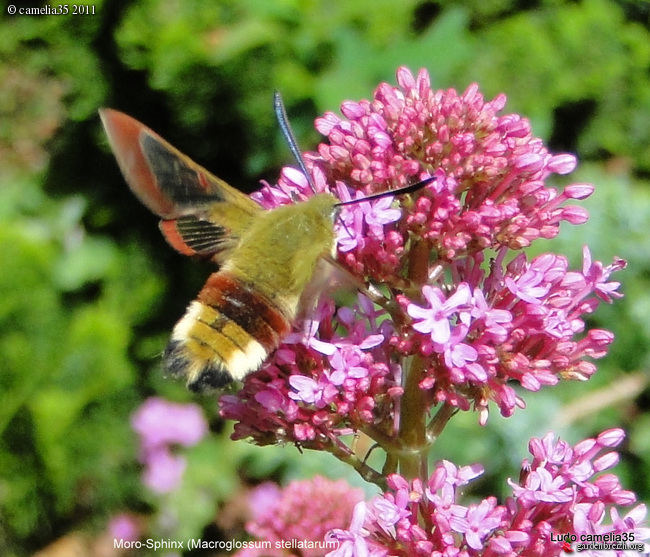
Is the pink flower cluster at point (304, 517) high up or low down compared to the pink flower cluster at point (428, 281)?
down

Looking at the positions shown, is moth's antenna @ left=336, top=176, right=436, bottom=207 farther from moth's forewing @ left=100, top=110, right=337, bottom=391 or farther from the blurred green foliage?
the blurred green foliage

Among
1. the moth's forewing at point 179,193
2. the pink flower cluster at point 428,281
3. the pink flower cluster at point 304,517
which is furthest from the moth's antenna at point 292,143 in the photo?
the pink flower cluster at point 304,517

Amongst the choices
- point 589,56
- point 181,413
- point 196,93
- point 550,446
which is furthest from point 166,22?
point 550,446

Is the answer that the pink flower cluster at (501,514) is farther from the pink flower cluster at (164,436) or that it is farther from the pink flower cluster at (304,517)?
the pink flower cluster at (164,436)

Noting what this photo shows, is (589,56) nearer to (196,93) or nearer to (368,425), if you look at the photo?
(196,93)

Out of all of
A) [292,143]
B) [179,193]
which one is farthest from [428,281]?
[179,193]

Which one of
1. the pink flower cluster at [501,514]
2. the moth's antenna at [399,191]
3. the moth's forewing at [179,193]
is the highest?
the moth's forewing at [179,193]

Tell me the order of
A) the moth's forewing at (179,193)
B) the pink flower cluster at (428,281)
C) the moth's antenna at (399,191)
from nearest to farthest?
the moth's antenna at (399,191) < the pink flower cluster at (428,281) < the moth's forewing at (179,193)
